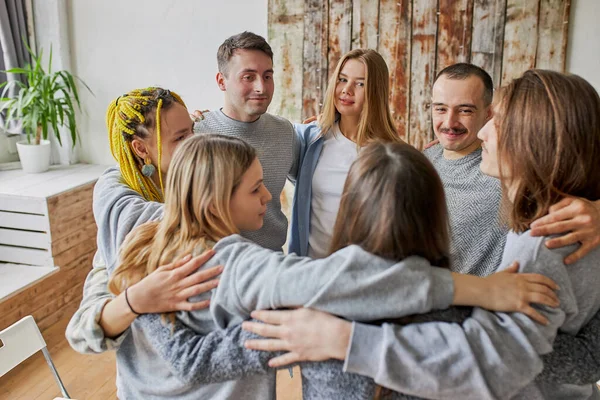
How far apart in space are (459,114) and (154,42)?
2.31 metres

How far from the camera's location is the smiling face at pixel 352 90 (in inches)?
88.7

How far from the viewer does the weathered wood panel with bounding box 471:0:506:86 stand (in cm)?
298

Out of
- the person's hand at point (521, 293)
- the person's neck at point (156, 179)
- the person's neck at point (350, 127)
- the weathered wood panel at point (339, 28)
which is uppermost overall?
the weathered wood panel at point (339, 28)

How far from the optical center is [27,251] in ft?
10.7

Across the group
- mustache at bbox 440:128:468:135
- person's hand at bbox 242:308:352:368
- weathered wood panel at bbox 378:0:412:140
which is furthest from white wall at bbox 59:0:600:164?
person's hand at bbox 242:308:352:368

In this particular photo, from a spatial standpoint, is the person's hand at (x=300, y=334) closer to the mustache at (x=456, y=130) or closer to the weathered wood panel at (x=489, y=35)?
the mustache at (x=456, y=130)

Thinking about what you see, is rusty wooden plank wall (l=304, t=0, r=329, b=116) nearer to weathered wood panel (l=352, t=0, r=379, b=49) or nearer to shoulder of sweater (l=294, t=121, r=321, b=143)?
weathered wood panel (l=352, t=0, r=379, b=49)

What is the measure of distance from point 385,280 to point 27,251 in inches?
115

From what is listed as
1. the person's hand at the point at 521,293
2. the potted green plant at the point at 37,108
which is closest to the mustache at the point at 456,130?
the person's hand at the point at 521,293

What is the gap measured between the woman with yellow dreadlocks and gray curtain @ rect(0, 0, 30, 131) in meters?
2.43

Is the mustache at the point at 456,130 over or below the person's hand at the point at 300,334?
over

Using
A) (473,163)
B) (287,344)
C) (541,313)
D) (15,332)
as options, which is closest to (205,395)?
(287,344)

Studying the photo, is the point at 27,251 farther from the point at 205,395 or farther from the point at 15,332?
the point at 205,395

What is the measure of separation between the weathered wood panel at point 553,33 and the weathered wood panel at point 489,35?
0.64 feet
